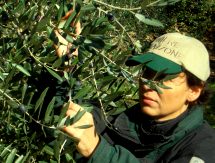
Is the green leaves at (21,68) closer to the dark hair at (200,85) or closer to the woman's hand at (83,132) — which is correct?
the woman's hand at (83,132)

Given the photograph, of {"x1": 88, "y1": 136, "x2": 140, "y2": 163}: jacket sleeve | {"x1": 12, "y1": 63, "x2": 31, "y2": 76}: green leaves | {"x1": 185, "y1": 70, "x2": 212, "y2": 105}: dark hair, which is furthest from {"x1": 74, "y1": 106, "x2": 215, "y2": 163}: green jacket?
{"x1": 12, "y1": 63, "x2": 31, "y2": 76}: green leaves

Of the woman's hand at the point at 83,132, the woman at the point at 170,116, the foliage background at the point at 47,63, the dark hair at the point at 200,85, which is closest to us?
the foliage background at the point at 47,63

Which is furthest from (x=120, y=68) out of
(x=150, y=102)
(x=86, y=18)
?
(x=150, y=102)

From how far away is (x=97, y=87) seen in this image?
1961 millimetres

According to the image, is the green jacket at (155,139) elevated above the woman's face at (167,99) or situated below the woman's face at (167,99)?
below

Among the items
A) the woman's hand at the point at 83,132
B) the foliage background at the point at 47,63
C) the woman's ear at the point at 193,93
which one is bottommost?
the woman's ear at the point at 193,93

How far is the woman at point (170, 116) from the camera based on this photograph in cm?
240

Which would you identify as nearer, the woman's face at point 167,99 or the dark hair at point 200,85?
→ the woman's face at point 167,99

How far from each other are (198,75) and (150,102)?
0.33 m

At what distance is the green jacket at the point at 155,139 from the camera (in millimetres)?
2215

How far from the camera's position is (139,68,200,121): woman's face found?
8.16 ft

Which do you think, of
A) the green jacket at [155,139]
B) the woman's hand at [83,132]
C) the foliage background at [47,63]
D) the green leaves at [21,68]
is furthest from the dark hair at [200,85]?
the green leaves at [21,68]

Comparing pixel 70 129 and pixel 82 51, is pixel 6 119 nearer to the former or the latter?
pixel 70 129

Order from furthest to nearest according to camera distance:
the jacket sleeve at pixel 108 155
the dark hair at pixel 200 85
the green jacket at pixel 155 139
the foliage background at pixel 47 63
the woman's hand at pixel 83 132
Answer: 1. the dark hair at pixel 200 85
2. the green jacket at pixel 155 139
3. the jacket sleeve at pixel 108 155
4. the woman's hand at pixel 83 132
5. the foliage background at pixel 47 63
